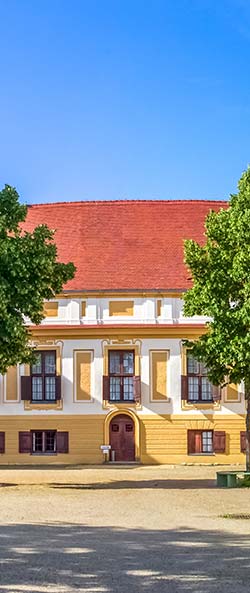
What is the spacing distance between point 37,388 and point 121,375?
3.68 metres

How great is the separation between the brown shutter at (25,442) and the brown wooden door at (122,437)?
3.48 meters

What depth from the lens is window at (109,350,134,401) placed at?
4306 cm

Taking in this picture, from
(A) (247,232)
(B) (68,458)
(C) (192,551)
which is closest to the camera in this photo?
(C) (192,551)

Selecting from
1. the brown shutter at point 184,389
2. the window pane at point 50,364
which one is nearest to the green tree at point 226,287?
the brown shutter at point 184,389

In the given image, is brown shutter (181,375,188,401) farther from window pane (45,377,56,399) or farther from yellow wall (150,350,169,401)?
window pane (45,377,56,399)

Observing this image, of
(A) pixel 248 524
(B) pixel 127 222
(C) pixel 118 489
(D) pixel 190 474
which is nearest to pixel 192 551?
(A) pixel 248 524

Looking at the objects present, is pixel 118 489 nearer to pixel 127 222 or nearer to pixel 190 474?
pixel 190 474

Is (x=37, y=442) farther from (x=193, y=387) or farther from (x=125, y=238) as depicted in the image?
(x=125, y=238)

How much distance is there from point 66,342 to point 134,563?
92.8ft

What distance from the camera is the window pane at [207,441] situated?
42.7 metres

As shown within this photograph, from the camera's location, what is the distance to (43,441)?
141 ft

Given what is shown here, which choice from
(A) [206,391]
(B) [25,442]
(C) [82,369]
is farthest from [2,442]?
(A) [206,391]

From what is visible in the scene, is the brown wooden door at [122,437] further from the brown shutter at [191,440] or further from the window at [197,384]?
the window at [197,384]

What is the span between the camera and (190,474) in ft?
122
